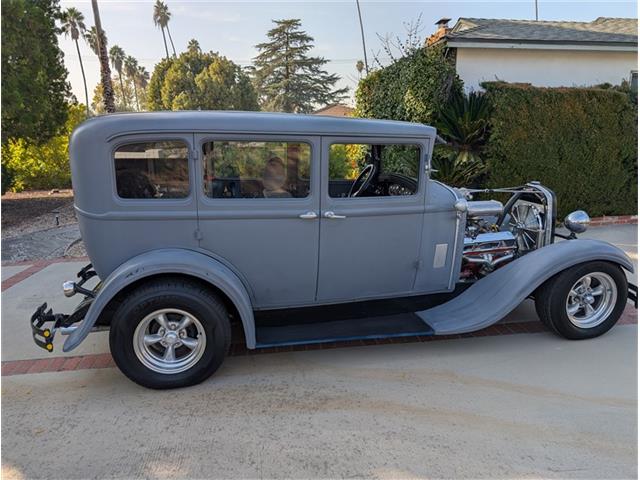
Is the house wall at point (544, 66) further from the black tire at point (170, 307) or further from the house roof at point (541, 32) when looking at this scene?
the black tire at point (170, 307)

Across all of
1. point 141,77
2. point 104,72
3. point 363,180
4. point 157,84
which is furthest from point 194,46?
point 141,77

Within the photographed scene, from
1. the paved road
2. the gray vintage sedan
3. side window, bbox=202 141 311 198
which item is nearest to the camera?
the paved road

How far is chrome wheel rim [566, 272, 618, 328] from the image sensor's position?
12.6ft

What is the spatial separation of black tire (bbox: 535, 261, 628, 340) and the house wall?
5.83m

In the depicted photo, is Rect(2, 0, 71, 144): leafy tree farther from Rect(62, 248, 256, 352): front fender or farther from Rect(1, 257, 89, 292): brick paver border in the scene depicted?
Rect(62, 248, 256, 352): front fender

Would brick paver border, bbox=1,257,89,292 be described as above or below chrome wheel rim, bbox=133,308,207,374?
below

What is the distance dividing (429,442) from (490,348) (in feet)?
4.80

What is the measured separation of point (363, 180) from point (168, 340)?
7.41 feet

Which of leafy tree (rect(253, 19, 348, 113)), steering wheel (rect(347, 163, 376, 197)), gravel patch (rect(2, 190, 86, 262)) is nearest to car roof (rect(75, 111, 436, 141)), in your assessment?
steering wheel (rect(347, 163, 376, 197))

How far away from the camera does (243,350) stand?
3.88 metres

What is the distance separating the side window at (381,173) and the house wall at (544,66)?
543cm

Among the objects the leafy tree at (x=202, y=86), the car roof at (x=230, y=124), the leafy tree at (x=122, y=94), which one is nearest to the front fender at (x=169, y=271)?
the car roof at (x=230, y=124)

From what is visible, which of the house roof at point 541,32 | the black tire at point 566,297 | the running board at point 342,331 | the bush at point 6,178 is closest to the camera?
the running board at point 342,331

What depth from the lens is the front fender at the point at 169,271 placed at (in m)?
Answer: 3.06
